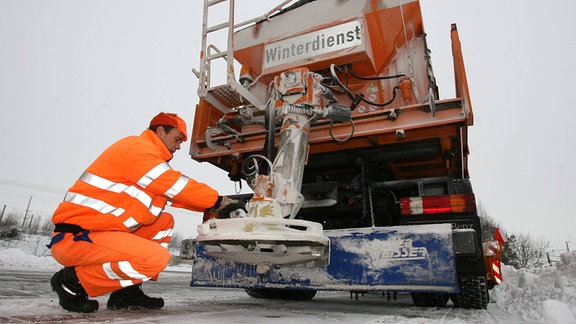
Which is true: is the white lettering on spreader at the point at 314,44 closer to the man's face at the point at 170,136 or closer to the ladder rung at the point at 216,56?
the ladder rung at the point at 216,56

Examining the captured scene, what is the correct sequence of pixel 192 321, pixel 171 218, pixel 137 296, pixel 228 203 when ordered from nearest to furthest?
pixel 192 321
pixel 228 203
pixel 137 296
pixel 171 218

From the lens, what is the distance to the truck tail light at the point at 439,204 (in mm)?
2318

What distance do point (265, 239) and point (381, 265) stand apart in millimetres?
851

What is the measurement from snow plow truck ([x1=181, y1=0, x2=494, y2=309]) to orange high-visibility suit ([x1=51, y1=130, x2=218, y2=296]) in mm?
278

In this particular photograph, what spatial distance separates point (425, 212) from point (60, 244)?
7.11ft

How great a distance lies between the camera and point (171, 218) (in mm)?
2549

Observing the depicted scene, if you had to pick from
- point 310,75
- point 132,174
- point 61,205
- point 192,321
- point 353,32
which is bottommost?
point 192,321

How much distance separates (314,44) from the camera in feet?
10.6

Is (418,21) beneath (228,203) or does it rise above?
above

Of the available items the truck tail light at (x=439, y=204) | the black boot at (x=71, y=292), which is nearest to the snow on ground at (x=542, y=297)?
the truck tail light at (x=439, y=204)

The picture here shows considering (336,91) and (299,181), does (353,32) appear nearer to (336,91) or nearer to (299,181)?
(336,91)

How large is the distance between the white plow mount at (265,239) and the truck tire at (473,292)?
3.86 feet

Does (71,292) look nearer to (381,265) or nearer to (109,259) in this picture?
(109,259)

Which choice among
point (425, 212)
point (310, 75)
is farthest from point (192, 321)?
point (310, 75)
